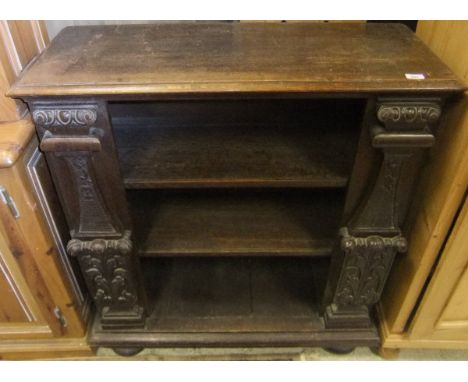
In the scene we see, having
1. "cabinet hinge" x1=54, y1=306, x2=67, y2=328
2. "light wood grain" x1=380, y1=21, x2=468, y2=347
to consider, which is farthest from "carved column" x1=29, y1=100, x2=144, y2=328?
"light wood grain" x1=380, y1=21, x2=468, y2=347

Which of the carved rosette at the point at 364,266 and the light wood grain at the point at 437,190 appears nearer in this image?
the light wood grain at the point at 437,190

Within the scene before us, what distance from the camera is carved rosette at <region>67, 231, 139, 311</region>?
0.98 m

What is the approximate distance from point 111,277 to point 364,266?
2.13 feet

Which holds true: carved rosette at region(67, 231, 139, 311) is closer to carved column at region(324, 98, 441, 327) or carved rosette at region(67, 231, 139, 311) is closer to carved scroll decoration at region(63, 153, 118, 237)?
carved scroll decoration at region(63, 153, 118, 237)

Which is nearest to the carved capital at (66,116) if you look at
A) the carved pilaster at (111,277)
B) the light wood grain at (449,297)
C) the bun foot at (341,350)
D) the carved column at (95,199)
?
the carved column at (95,199)

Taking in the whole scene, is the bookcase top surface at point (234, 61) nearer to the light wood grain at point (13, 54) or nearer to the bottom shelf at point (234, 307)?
the light wood grain at point (13, 54)

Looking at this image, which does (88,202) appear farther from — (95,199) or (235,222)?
(235,222)

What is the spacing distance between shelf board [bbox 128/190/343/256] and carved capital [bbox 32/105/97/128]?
1.29 feet

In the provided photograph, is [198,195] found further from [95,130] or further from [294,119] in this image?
[95,130]

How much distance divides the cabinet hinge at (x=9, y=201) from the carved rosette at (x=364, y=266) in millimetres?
744

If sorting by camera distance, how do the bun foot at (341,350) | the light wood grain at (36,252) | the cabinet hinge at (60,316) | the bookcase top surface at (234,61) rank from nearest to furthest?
the bookcase top surface at (234,61) → the light wood grain at (36,252) → the cabinet hinge at (60,316) → the bun foot at (341,350)

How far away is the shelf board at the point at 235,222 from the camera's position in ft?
3.51

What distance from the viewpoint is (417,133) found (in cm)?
79

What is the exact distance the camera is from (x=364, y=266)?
1048 millimetres
